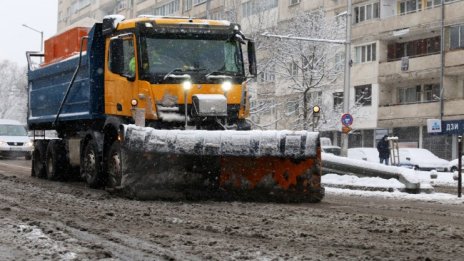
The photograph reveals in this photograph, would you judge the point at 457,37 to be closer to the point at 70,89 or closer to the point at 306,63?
the point at 306,63

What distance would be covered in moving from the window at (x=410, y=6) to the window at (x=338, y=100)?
601 centimetres

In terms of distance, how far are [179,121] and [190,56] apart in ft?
3.67

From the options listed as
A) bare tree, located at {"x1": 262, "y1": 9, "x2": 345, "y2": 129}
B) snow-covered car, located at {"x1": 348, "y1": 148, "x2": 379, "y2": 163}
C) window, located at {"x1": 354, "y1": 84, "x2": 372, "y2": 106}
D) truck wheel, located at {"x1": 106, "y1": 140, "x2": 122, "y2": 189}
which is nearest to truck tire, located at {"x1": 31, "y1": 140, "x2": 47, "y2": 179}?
truck wheel, located at {"x1": 106, "y1": 140, "x2": 122, "y2": 189}

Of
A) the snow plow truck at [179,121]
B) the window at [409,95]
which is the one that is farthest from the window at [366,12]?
the snow plow truck at [179,121]

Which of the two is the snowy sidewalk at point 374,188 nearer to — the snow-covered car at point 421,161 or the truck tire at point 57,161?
the truck tire at point 57,161

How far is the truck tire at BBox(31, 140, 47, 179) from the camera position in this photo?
17.8 metres

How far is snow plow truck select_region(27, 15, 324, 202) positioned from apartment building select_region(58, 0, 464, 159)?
26.2 m

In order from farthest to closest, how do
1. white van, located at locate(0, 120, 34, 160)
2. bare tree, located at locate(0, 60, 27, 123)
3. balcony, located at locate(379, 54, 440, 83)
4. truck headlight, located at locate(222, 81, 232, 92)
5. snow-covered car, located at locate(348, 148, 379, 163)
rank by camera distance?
bare tree, located at locate(0, 60, 27, 123), balcony, located at locate(379, 54, 440, 83), snow-covered car, located at locate(348, 148, 379, 163), white van, located at locate(0, 120, 34, 160), truck headlight, located at locate(222, 81, 232, 92)

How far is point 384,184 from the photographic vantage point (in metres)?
16.5

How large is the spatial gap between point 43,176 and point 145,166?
22.8ft

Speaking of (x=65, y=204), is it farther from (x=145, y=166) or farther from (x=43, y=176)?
(x=43, y=176)

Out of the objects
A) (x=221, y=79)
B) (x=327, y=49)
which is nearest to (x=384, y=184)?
(x=221, y=79)

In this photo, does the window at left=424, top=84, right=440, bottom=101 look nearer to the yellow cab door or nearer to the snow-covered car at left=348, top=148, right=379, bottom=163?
the snow-covered car at left=348, top=148, right=379, bottom=163

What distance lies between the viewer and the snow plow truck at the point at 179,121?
1141 cm
